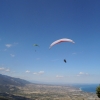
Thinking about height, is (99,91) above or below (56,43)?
below

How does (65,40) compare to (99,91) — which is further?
(99,91)

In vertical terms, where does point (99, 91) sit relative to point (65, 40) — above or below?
below

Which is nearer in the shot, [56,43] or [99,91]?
[56,43]

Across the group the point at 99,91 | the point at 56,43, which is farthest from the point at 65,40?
the point at 99,91

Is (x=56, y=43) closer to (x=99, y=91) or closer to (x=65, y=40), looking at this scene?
(x=65, y=40)
